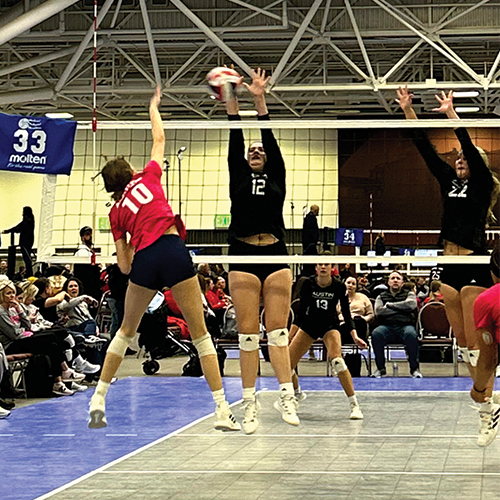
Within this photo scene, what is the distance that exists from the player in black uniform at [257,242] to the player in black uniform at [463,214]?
40.2 inches

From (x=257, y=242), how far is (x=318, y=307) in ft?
10.9

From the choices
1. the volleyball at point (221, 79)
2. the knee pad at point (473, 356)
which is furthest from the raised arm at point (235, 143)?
the knee pad at point (473, 356)

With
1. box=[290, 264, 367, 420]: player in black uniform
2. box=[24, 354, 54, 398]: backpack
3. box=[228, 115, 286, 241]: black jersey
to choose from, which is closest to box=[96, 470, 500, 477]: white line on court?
box=[228, 115, 286, 241]: black jersey

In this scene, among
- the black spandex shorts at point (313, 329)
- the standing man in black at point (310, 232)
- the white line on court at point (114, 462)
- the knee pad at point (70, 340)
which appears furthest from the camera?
the knee pad at point (70, 340)

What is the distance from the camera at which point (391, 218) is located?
28.8 m

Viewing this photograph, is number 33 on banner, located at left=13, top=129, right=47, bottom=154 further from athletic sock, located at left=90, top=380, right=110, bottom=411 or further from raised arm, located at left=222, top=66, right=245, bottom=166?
athletic sock, located at left=90, top=380, right=110, bottom=411

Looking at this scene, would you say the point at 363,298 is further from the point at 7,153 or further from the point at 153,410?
the point at 7,153

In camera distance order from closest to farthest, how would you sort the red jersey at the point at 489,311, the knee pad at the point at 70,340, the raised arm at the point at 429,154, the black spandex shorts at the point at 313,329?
1. the red jersey at the point at 489,311
2. the raised arm at the point at 429,154
3. the black spandex shorts at the point at 313,329
4. the knee pad at the point at 70,340

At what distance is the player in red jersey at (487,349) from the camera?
6.18m

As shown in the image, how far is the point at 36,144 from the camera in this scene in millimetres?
7273

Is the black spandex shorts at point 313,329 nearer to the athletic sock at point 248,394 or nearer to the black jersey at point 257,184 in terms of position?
the athletic sock at point 248,394

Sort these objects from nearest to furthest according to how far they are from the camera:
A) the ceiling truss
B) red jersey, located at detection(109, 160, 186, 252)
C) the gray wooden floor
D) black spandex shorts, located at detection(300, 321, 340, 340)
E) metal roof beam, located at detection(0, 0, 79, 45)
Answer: red jersey, located at detection(109, 160, 186, 252), the gray wooden floor, black spandex shorts, located at detection(300, 321, 340, 340), metal roof beam, located at detection(0, 0, 79, 45), the ceiling truss

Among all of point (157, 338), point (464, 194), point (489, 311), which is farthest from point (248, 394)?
point (157, 338)

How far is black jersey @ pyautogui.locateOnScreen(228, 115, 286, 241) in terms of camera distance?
20.8 feet
